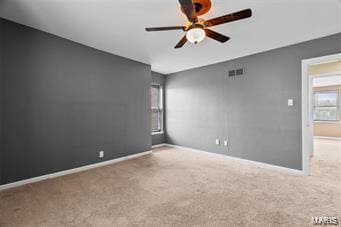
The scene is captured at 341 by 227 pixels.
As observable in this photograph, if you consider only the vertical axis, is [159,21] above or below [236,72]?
above

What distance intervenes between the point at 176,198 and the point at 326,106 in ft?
26.5

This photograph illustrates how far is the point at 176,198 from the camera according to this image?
2.29 m

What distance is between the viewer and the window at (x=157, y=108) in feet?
18.9

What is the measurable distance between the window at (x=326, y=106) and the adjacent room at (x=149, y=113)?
10.1ft

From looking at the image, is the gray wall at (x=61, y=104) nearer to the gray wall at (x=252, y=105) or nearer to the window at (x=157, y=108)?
the window at (x=157, y=108)

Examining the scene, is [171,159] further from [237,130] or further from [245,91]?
[245,91]

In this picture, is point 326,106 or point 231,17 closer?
point 231,17

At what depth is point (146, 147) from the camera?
4699 millimetres

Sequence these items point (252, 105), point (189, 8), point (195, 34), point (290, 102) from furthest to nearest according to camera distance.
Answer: point (252, 105), point (290, 102), point (195, 34), point (189, 8)

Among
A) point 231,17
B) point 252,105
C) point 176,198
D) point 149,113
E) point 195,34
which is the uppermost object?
point 231,17

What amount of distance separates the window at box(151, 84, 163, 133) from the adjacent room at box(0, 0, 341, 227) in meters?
1.05

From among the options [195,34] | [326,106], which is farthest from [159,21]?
[326,106]

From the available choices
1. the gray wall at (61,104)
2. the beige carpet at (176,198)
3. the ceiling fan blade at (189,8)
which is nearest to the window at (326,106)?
the beige carpet at (176,198)

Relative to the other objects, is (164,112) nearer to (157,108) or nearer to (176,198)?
(157,108)
